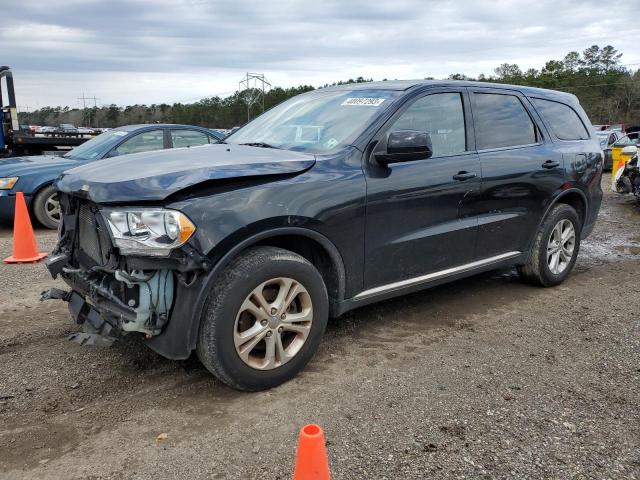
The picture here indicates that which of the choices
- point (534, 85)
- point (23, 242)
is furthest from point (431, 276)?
point (534, 85)

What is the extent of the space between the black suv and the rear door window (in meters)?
4.14

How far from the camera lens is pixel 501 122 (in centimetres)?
467

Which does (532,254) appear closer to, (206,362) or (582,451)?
(582,451)

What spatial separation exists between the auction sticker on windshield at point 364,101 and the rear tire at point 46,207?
5.54 metres

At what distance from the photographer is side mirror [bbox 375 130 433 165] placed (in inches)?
139

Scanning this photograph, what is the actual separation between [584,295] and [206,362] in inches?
149

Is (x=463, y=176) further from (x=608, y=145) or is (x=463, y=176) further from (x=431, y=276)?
(x=608, y=145)

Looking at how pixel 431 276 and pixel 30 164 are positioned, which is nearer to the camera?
pixel 431 276

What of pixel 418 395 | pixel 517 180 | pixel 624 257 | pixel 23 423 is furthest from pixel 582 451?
pixel 624 257

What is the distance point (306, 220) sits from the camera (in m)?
3.25

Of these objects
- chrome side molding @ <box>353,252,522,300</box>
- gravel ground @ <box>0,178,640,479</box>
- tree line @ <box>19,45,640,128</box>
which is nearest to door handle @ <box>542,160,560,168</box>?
chrome side molding @ <box>353,252,522,300</box>

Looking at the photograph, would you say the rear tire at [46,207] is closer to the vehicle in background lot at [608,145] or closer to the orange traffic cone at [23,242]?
the orange traffic cone at [23,242]

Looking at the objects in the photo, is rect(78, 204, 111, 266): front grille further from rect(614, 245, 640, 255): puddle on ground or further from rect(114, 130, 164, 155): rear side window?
rect(614, 245, 640, 255): puddle on ground

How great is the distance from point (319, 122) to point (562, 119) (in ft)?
9.10
